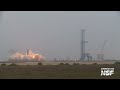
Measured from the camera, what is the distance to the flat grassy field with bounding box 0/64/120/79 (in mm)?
13242

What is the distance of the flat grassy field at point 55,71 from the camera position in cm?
1324

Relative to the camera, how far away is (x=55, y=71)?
1343cm

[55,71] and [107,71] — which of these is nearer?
[107,71]
